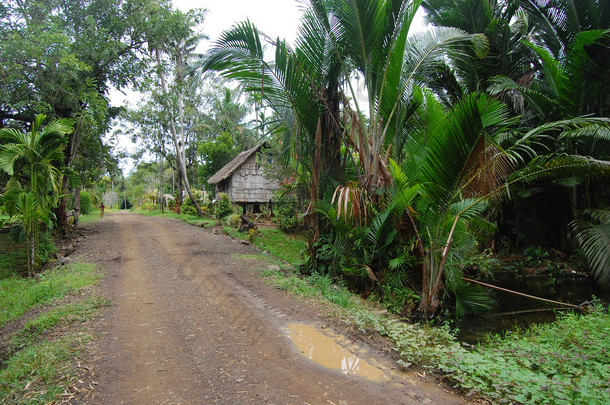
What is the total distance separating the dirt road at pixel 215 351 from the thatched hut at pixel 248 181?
420 inches

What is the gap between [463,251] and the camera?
5.88 metres

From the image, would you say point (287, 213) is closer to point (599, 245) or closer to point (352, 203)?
point (352, 203)

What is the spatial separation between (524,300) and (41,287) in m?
9.38

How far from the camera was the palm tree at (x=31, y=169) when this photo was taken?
24.5 feet

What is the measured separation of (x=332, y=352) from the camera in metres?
3.65

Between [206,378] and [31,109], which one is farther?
[31,109]

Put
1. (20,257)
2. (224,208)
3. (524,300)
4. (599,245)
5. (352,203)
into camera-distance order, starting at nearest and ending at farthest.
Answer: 1. (352,203)
2. (599,245)
3. (524,300)
4. (20,257)
5. (224,208)

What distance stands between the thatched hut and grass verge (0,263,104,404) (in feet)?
34.9

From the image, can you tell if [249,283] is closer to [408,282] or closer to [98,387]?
[408,282]

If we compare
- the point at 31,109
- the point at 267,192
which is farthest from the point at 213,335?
the point at 267,192

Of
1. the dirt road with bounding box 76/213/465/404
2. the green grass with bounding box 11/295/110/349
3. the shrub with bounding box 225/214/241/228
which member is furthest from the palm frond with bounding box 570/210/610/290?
the shrub with bounding box 225/214/241/228

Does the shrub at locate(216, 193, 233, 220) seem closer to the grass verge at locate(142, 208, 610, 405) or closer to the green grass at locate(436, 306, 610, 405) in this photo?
the grass verge at locate(142, 208, 610, 405)

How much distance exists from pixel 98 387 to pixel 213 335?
129cm

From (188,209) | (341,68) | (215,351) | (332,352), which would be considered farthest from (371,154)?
(188,209)
